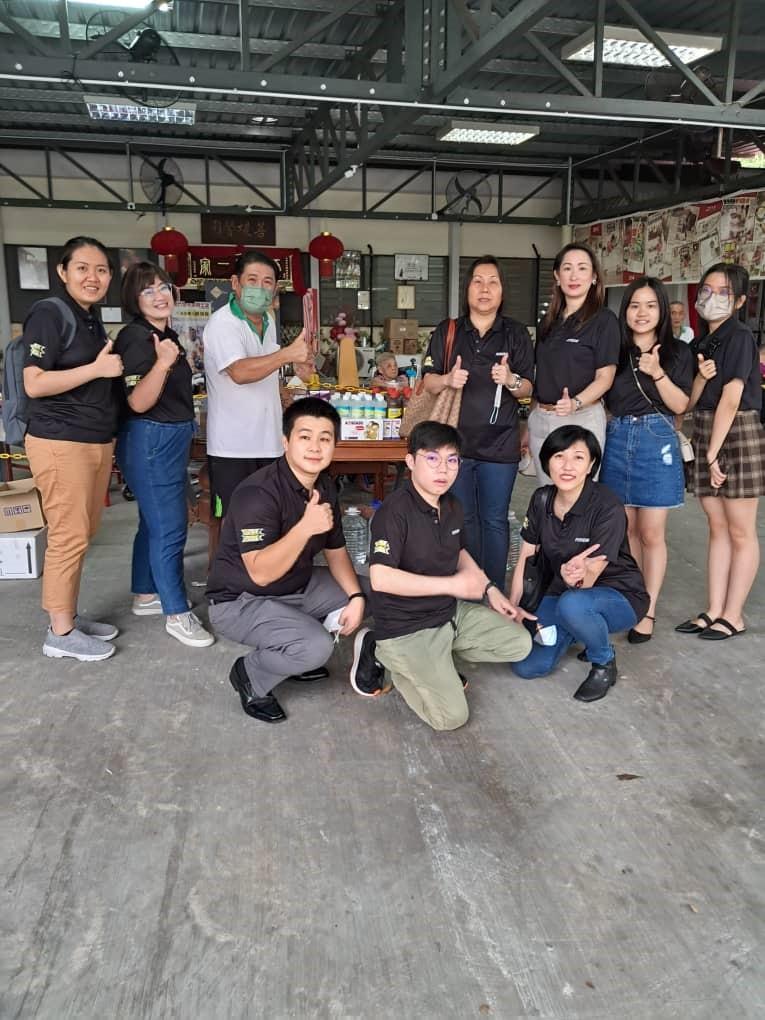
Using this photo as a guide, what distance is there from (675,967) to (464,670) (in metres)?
1.42

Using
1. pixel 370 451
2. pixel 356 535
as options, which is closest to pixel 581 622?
pixel 370 451

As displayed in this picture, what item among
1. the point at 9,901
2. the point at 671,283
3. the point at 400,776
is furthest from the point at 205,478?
the point at 671,283

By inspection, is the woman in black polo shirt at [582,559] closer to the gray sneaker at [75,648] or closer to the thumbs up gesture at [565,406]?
the thumbs up gesture at [565,406]

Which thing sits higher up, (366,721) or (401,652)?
(401,652)

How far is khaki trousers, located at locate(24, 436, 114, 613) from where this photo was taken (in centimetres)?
276

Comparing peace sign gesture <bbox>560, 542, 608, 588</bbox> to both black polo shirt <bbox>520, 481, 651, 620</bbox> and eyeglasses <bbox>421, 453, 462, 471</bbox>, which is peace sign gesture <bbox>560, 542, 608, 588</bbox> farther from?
eyeglasses <bbox>421, 453, 462, 471</bbox>

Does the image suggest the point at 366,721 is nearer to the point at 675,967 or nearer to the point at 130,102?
the point at 675,967

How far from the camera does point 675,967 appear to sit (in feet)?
5.21

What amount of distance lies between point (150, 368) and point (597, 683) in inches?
77.1

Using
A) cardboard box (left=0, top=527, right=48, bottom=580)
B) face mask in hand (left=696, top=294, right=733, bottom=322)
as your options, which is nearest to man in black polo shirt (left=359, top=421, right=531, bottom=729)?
face mask in hand (left=696, top=294, right=733, bottom=322)

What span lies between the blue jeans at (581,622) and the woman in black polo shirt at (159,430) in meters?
1.28

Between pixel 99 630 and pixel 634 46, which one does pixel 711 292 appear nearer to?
pixel 99 630

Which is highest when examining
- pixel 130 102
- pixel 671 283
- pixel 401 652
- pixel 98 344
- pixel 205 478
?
pixel 130 102

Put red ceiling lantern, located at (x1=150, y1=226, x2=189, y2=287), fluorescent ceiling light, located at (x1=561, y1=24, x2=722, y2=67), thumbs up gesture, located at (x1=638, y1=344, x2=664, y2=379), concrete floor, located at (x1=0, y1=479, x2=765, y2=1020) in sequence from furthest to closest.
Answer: red ceiling lantern, located at (x1=150, y1=226, x2=189, y2=287)
fluorescent ceiling light, located at (x1=561, y1=24, x2=722, y2=67)
thumbs up gesture, located at (x1=638, y1=344, x2=664, y2=379)
concrete floor, located at (x1=0, y1=479, x2=765, y2=1020)
